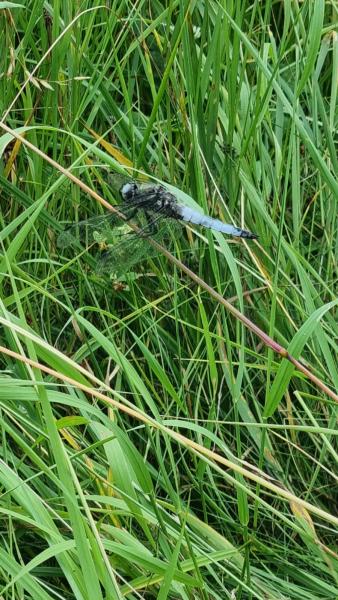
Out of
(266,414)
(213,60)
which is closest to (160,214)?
(213,60)

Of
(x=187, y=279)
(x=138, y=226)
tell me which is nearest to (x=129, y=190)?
(x=138, y=226)

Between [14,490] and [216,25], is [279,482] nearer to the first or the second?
[14,490]

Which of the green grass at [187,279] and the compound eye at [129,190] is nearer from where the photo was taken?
the green grass at [187,279]

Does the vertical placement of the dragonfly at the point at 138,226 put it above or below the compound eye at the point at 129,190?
below

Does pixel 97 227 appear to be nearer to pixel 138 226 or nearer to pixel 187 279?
pixel 138 226

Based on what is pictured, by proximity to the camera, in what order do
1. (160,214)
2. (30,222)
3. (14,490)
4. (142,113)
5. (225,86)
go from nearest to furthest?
(14,490), (30,222), (160,214), (225,86), (142,113)

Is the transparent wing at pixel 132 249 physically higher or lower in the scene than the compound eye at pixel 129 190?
lower
